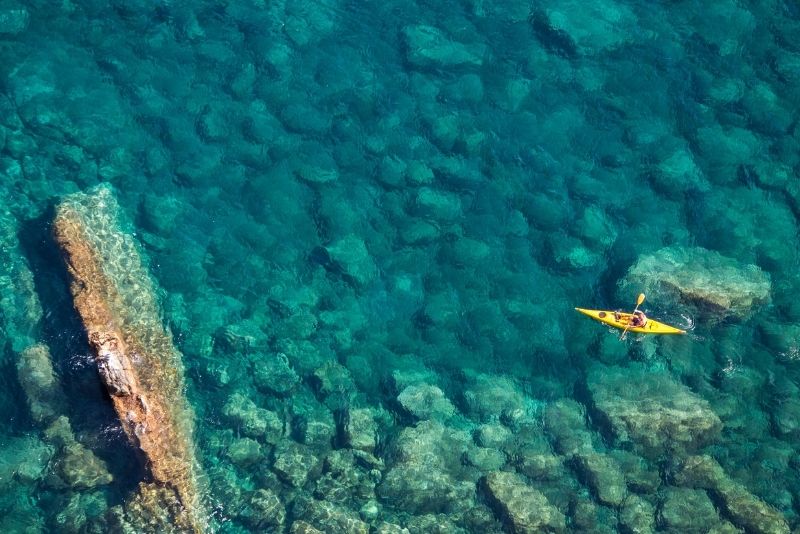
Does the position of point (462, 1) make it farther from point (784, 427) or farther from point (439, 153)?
point (784, 427)

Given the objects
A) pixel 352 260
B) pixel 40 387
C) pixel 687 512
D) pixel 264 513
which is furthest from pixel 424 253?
pixel 40 387

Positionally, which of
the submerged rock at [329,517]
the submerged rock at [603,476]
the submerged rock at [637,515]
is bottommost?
the submerged rock at [329,517]

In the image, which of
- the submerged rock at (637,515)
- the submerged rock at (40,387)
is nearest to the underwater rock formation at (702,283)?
the submerged rock at (637,515)

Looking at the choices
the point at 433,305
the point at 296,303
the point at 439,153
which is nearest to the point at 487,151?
the point at 439,153

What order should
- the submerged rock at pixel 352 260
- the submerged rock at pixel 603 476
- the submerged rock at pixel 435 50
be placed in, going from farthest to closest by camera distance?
1. the submerged rock at pixel 435 50
2. the submerged rock at pixel 352 260
3. the submerged rock at pixel 603 476

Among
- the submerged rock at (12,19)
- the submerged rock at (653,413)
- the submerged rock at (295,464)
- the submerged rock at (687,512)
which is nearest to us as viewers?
the submerged rock at (295,464)

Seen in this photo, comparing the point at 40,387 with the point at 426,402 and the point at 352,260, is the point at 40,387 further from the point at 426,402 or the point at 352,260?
the point at 426,402

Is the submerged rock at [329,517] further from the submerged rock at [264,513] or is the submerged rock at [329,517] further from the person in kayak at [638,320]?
the person in kayak at [638,320]

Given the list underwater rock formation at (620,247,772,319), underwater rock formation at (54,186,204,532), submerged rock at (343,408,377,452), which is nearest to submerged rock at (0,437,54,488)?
underwater rock formation at (54,186,204,532)
